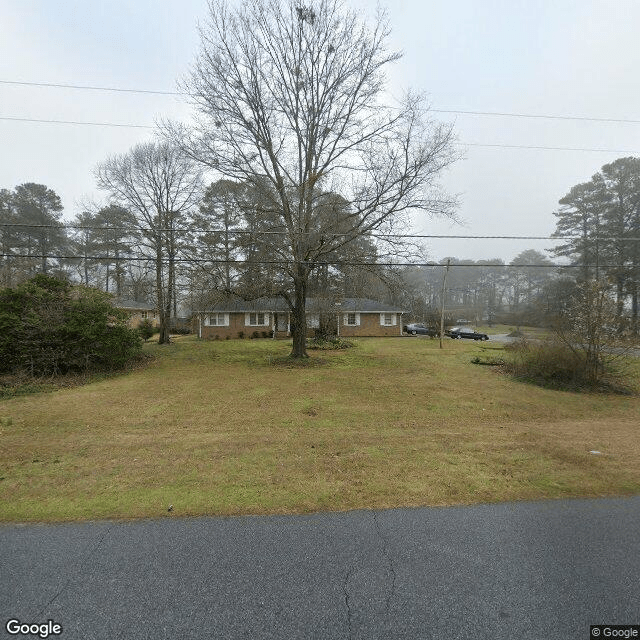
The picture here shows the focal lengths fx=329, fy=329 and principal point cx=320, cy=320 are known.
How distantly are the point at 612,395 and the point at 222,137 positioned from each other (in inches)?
622

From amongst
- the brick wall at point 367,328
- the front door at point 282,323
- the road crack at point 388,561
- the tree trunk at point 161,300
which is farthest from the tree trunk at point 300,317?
the brick wall at point 367,328

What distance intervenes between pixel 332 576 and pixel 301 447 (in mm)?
2747

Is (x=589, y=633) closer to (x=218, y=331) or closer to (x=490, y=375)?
(x=490, y=375)

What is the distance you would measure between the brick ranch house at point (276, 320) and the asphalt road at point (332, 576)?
72.7 feet

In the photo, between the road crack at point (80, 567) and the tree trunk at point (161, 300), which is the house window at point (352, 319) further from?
the road crack at point (80, 567)

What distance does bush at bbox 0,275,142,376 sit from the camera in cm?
1042

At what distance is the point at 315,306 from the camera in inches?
838

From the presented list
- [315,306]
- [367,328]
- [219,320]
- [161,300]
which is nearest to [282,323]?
[219,320]

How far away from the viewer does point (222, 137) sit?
13.0 meters

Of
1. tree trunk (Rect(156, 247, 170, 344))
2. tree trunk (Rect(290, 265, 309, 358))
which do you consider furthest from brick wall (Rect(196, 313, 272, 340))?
tree trunk (Rect(290, 265, 309, 358))

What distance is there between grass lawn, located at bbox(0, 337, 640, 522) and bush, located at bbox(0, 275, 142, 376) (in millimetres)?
2450

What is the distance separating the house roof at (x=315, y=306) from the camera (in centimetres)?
2117

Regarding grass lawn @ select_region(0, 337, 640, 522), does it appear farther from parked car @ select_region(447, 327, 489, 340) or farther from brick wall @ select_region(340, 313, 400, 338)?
parked car @ select_region(447, 327, 489, 340)

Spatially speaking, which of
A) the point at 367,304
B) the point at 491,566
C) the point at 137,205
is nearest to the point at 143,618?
the point at 491,566
